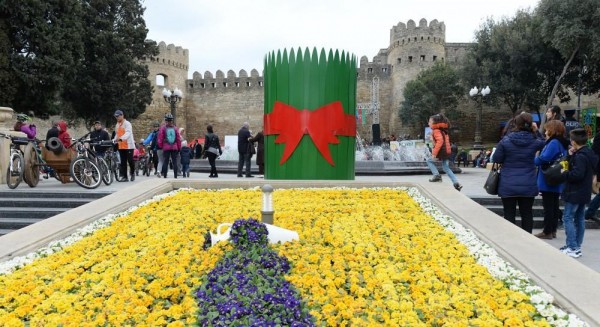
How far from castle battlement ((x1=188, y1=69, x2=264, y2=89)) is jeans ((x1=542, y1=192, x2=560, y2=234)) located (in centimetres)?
3805

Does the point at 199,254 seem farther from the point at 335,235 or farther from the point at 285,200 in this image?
the point at 285,200

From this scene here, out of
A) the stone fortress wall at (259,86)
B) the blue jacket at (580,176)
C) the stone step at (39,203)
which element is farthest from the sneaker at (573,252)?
the stone fortress wall at (259,86)

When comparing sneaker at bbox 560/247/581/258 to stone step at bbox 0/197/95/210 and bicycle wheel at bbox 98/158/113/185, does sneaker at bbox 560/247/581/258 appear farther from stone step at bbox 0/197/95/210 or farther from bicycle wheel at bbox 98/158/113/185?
bicycle wheel at bbox 98/158/113/185

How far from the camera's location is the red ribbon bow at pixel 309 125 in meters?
7.83

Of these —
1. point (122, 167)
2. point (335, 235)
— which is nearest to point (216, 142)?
point (122, 167)

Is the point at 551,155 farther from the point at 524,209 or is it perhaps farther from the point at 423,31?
the point at 423,31

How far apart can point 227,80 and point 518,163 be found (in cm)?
3965

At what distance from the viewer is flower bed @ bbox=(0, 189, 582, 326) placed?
267 centimetres

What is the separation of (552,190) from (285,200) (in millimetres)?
3188

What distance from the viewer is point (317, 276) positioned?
323 centimetres

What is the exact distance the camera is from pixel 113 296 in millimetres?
2893

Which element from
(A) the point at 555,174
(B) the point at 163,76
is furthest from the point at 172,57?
(A) the point at 555,174

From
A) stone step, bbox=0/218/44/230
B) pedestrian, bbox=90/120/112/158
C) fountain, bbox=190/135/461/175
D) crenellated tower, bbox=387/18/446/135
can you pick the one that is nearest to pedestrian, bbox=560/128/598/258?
stone step, bbox=0/218/44/230

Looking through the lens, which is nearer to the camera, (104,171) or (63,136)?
(104,171)
